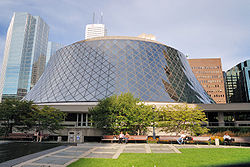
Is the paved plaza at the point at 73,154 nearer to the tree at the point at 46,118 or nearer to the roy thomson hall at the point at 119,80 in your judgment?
the tree at the point at 46,118

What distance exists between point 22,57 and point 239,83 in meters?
134

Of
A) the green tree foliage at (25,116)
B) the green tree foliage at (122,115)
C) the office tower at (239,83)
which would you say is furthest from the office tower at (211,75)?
the green tree foliage at (25,116)

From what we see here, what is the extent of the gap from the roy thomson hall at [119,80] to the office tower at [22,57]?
8919cm

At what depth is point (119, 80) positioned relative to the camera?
33.4 meters

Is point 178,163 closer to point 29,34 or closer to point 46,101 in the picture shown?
point 46,101

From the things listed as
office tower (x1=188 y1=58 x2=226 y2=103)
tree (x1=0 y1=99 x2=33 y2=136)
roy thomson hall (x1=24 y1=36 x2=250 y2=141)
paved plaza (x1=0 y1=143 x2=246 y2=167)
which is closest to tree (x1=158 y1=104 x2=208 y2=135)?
roy thomson hall (x1=24 y1=36 x2=250 y2=141)

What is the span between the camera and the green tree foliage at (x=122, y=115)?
69.5ft

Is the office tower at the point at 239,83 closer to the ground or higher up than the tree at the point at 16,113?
higher up

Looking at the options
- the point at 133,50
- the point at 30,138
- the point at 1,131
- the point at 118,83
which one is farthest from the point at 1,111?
the point at 133,50

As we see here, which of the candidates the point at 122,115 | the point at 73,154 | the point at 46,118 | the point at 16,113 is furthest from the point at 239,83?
the point at 73,154

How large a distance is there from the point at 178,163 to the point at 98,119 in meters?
14.6

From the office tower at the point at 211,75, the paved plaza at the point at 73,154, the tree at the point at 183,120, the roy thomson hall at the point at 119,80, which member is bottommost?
the paved plaza at the point at 73,154

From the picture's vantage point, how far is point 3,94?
113 m

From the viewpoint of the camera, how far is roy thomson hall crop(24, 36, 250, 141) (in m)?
31.3
